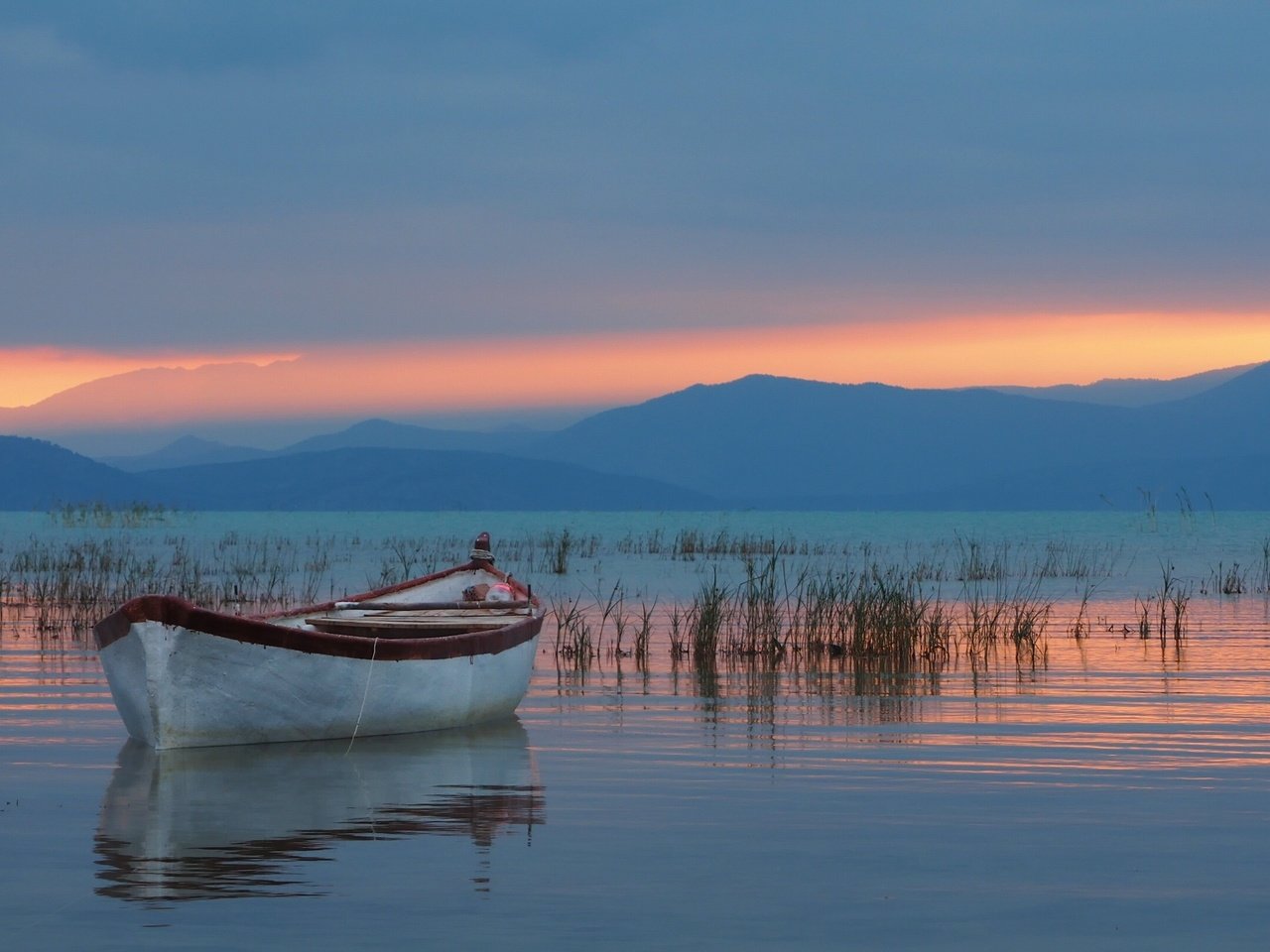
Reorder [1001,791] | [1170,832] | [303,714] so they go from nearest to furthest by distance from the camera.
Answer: [1170,832] < [1001,791] < [303,714]

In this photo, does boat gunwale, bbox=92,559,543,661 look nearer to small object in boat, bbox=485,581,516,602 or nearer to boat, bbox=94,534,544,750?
boat, bbox=94,534,544,750

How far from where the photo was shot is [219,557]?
4575 centimetres

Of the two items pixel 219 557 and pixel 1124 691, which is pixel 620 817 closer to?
pixel 1124 691

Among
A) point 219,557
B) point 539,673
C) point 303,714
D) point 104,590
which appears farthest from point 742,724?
point 219,557

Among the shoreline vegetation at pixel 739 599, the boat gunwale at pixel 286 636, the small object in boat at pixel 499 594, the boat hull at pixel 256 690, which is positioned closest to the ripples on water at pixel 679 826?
the boat hull at pixel 256 690

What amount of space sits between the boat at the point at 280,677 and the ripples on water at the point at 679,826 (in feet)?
0.71

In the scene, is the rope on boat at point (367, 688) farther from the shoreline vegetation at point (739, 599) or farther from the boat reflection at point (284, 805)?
the shoreline vegetation at point (739, 599)

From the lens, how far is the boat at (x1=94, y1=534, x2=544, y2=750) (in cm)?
1240

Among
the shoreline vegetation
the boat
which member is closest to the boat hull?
the boat

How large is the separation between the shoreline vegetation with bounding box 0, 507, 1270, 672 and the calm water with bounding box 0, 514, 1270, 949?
10.0ft

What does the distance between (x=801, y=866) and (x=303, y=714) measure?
568cm

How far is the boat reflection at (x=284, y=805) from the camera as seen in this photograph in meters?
8.48

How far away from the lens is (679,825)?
31.9 feet

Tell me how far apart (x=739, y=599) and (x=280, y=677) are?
11.7 metres
